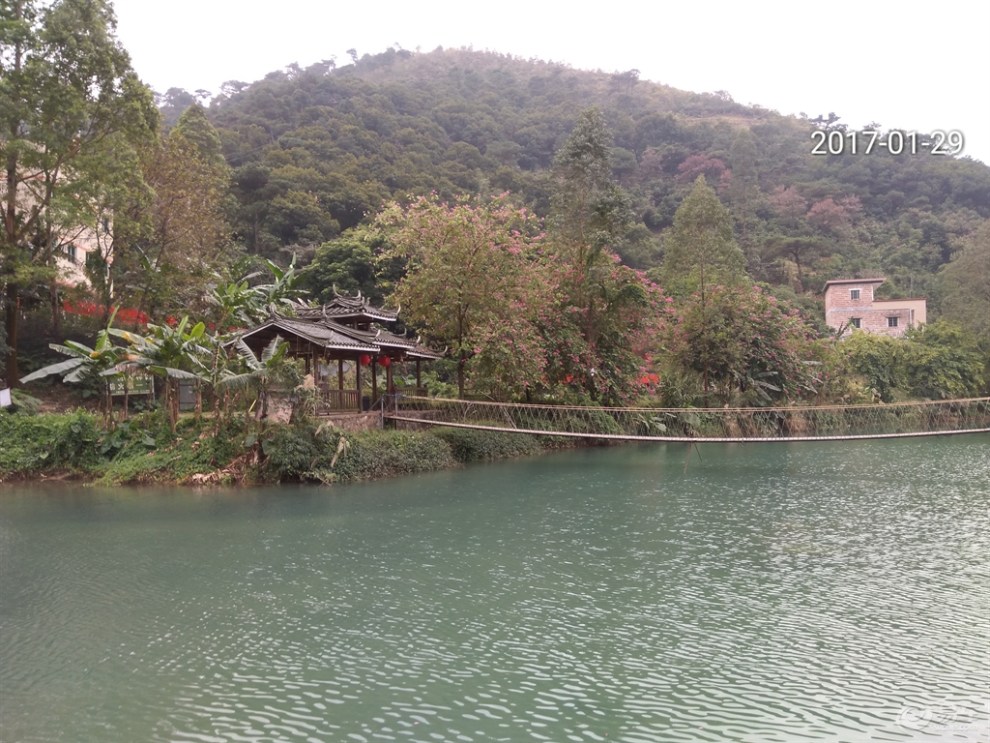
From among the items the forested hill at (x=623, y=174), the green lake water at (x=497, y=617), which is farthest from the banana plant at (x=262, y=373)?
the forested hill at (x=623, y=174)

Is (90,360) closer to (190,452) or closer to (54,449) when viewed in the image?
(54,449)

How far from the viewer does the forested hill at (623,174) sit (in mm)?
37656

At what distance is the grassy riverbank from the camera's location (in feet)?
47.8

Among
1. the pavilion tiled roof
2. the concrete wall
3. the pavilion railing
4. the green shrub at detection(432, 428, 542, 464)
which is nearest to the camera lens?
the pavilion tiled roof

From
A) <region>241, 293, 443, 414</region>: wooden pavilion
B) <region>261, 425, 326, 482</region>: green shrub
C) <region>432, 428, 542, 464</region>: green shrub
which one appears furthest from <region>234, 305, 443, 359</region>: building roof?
<region>432, 428, 542, 464</region>: green shrub

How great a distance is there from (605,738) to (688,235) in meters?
29.4

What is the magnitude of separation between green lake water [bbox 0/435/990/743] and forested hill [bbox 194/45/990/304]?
78.5ft

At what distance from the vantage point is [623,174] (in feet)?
193

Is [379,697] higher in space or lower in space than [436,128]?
lower

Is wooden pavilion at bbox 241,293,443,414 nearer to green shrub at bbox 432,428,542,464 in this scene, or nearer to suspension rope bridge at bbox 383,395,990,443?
suspension rope bridge at bbox 383,395,990,443

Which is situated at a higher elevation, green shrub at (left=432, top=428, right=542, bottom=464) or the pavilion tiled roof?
the pavilion tiled roof

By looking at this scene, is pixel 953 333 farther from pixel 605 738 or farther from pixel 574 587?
pixel 605 738

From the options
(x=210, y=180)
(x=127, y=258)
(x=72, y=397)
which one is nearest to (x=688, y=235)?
(x=210, y=180)

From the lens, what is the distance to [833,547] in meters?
9.66
